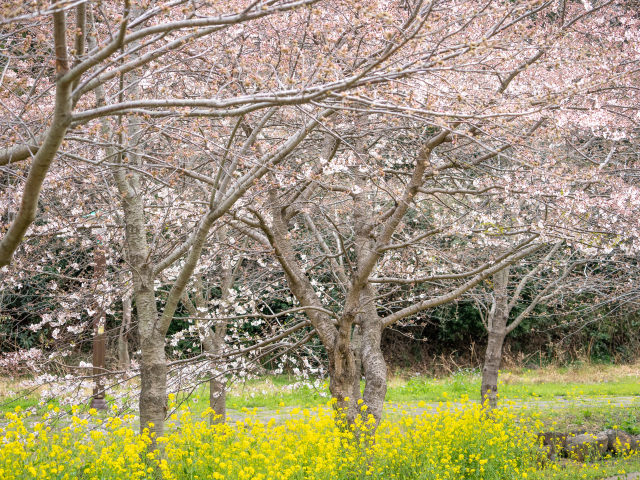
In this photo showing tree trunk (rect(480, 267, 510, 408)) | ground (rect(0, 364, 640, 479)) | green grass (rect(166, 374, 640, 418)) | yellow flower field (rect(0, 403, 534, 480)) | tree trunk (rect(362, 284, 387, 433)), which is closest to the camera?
yellow flower field (rect(0, 403, 534, 480))

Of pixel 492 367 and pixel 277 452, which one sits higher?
pixel 492 367

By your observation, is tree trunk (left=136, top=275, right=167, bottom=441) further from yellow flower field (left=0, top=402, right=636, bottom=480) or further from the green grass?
the green grass

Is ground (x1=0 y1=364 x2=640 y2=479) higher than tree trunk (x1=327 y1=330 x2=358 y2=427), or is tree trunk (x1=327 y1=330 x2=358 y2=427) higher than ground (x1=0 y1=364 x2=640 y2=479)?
tree trunk (x1=327 y1=330 x2=358 y2=427)

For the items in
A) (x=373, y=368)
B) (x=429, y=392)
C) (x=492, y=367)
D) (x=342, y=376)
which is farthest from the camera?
(x=429, y=392)

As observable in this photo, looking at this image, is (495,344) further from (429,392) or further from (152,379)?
(152,379)

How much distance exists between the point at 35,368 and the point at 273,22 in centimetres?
350

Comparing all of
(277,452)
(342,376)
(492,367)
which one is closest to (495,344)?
(492,367)

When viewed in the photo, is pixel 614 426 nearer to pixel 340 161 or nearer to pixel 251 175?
pixel 340 161

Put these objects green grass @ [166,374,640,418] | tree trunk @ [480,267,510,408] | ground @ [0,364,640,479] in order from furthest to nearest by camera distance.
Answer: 1. green grass @ [166,374,640,418]
2. tree trunk @ [480,267,510,408]
3. ground @ [0,364,640,479]

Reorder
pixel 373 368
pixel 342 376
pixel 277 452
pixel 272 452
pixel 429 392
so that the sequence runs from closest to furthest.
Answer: pixel 272 452, pixel 277 452, pixel 342 376, pixel 373 368, pixel 429 392

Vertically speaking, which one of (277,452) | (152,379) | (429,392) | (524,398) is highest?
(152,379)

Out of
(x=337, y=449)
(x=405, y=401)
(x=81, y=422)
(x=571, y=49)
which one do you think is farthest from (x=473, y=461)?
(x=405, y=401)

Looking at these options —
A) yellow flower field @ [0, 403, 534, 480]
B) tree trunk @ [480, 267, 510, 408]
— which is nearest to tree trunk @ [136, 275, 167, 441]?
yellow flower field @ [0, 403, 534, 480]

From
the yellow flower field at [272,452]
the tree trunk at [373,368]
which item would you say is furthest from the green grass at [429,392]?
the yellow flower field at [272,452]
